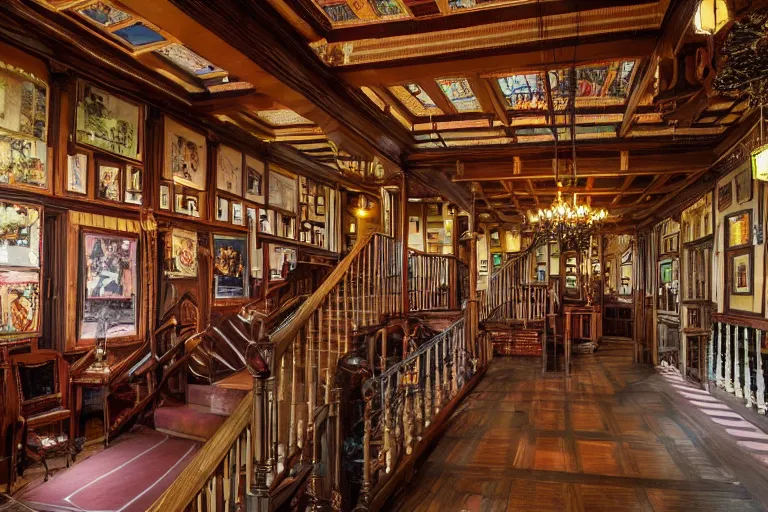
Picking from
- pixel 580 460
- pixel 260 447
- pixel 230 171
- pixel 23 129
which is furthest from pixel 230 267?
pixel 580 460

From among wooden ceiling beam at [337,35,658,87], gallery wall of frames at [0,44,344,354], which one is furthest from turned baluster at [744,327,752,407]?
gallery wall of frames at [0,44,344,354]

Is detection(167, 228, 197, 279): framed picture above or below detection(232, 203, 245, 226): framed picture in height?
below

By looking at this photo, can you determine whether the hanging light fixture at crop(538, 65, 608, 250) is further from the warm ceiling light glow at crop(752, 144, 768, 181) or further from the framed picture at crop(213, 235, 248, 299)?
the framed picture at crop(213, 235, 248, 299)

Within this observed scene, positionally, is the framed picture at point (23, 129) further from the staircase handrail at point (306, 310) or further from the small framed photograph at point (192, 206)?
the staircase handrail at point (306, 310)

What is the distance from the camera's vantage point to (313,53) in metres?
4.29

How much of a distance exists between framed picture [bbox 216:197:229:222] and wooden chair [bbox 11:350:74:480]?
10.4 ft

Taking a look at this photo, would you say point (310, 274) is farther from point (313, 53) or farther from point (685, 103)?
point (685, 103)

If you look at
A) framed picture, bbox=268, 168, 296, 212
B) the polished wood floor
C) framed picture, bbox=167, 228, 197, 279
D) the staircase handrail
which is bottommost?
the polished wood floor

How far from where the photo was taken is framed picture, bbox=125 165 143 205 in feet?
20.4

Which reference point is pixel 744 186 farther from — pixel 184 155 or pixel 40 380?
pixel 40 380

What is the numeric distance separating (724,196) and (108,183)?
8.59m

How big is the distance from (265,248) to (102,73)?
4.00 m

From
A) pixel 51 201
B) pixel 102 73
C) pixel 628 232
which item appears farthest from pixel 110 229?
pixel 628 232

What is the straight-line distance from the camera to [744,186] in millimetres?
6461
